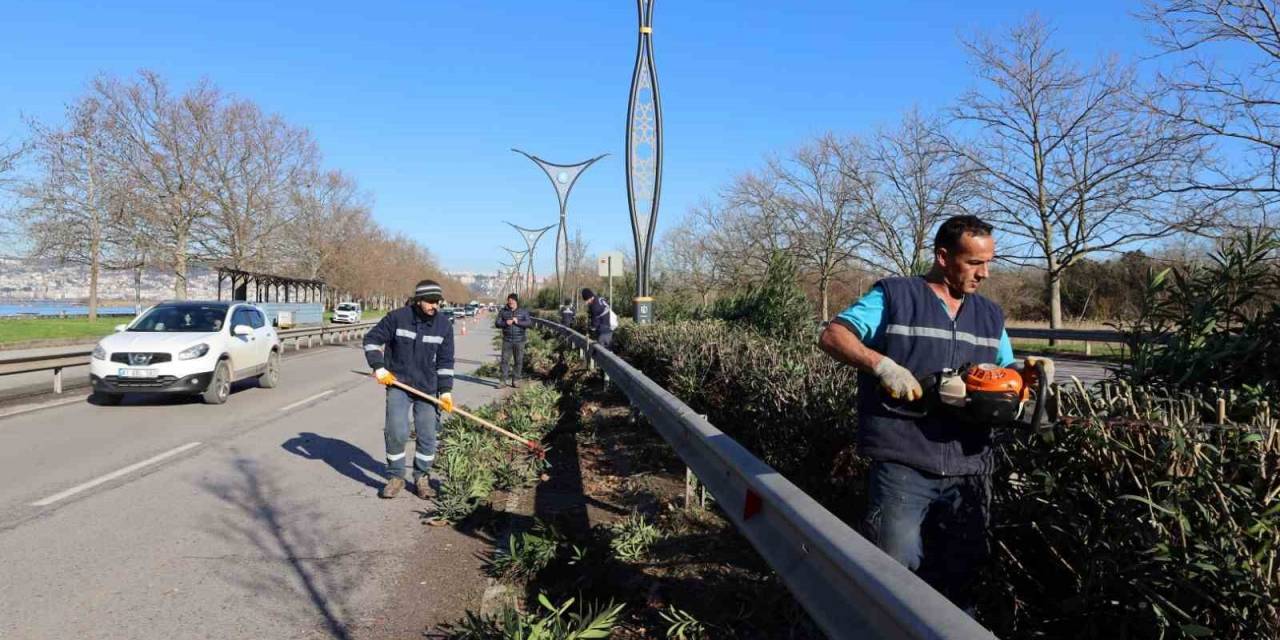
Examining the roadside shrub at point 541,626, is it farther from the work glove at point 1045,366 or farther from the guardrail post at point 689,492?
the work glove at point 1045,366

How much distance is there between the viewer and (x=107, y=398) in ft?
41.1

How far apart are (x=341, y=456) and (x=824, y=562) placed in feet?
23.0

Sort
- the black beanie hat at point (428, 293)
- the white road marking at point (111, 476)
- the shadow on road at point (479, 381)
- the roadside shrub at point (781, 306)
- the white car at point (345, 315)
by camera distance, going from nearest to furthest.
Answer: the white road marking at point (111, 476)
the black beanie hat at point (428, 293)
the roadside shrub at point (781, 306)
the shadow on road at point (479, 381)
the white car at point (345, 315)

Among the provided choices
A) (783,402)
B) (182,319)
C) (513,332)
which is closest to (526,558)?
(783,402)

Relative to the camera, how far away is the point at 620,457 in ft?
25.5

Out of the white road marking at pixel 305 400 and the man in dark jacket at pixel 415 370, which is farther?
the white road marking at pixel 305 400

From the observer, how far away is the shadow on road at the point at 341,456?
7642mm

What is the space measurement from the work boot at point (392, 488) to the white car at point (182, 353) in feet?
20.7

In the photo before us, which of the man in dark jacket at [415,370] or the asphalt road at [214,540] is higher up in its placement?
the man in dark jacket at [415,370]

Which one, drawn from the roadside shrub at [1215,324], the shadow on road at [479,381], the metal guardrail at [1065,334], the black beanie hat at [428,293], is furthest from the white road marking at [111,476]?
the metal guardrail at [1065,334]

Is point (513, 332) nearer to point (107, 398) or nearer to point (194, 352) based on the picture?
point (194, 352)

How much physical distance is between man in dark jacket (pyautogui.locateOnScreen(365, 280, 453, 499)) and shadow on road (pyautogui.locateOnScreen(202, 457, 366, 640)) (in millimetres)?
903

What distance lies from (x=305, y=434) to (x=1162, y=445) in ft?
30.0

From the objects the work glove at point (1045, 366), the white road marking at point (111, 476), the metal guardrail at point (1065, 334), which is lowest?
the white road marking at point (111, 476)
